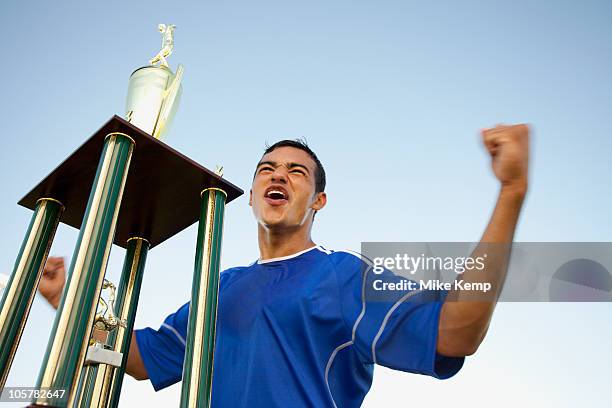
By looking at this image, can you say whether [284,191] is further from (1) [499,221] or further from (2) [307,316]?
(1) [499,221]

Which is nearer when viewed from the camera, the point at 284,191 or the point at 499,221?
the point at 499,221

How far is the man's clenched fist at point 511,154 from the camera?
1956 millimetres

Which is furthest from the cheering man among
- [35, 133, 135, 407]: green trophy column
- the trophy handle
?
[35, 133, 135, 407]: green trophy column

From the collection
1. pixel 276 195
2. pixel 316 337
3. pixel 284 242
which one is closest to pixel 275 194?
pixel 276 195

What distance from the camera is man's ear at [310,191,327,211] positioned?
311 cm

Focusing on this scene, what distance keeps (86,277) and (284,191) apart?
117 centimetres

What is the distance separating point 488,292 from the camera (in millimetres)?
2037

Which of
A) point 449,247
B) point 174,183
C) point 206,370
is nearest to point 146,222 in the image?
point 174,183

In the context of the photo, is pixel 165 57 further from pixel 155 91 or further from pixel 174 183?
pixel 174 183

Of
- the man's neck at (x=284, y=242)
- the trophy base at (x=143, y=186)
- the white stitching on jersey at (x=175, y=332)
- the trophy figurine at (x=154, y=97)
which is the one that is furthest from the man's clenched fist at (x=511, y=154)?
the white stitching on jersey at (x=175, y=332)

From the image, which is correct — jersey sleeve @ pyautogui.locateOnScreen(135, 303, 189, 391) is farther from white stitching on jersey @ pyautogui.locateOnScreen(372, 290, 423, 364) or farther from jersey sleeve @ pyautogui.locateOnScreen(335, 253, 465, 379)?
white stitching on jersey @ pyautogui.locateOnScreen(372, 290, 423, 364)

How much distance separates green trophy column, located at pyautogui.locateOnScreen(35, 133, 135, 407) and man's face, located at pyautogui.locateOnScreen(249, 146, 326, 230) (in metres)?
0.79

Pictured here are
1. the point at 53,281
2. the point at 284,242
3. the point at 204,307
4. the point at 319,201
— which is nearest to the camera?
the point at 204,307

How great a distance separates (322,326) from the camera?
2.55m
